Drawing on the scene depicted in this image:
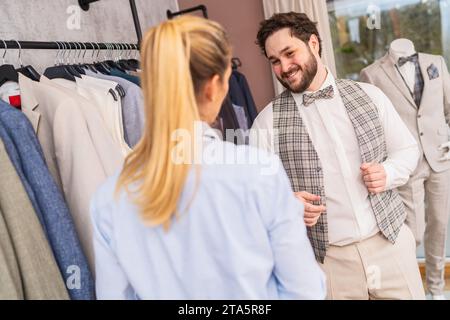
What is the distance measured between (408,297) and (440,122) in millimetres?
1151

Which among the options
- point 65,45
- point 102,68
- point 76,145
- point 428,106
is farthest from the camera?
point 428,106

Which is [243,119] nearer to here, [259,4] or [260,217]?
[259,4]

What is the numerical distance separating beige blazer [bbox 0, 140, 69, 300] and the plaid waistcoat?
73cm

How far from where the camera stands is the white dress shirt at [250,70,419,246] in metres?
1.28

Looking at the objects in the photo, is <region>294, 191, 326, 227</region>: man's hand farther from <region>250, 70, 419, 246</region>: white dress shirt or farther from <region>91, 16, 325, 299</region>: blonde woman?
<region>91, 16, 325, 299</region>: blonde woman

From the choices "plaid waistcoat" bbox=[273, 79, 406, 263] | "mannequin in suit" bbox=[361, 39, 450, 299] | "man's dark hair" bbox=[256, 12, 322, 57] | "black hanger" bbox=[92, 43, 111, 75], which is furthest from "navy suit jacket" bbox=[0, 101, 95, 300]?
"mannequin in suit" bbox=[361, 39, 450, 299]

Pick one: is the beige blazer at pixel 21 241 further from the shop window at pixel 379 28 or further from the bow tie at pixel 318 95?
the shop window at pixel 379 28

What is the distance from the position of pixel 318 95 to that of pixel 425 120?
1011 mm

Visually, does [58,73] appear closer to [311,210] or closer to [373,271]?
[311,210]

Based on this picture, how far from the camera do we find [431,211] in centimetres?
222

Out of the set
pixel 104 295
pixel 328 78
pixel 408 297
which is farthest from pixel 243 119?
pixel 104 295

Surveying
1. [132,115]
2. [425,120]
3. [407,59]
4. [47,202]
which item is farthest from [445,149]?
[47,202]

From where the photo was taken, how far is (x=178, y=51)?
2.03ft

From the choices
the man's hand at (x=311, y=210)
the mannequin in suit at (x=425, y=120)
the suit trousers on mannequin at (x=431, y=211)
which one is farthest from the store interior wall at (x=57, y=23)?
the suit trousers on mannequin at (x=431, y=211)
